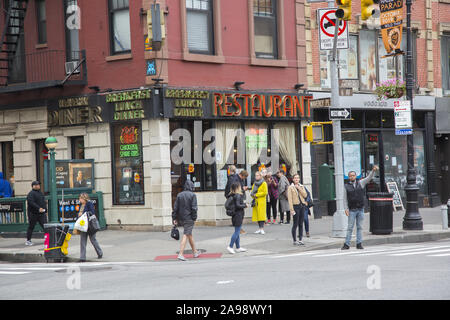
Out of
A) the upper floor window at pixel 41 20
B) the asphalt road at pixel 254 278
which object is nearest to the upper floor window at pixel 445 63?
the asphalt road at pixel 254 278

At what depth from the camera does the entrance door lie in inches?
1022

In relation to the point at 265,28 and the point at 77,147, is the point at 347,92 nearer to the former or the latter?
the point at 265,28

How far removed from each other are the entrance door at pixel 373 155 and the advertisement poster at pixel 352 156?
0.38 metres

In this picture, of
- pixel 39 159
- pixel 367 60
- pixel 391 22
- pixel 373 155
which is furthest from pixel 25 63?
pixel 373 155

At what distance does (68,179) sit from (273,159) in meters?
6.68

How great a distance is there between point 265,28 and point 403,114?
579cm

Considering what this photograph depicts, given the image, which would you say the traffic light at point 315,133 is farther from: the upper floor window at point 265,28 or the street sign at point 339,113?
A: the upper floor window at point 265,28


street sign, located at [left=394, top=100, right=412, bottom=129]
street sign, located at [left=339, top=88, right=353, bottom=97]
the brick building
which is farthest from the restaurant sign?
street sign, located at [left=394, top=100, right=412, bottom=129]

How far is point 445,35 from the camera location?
93.6 ft

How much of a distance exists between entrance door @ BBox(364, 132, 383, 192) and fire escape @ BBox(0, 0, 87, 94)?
1074 centimetres

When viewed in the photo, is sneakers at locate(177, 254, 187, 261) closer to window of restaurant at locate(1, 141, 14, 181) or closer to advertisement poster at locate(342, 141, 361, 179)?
window of restaurant at locate(1, 141, 14, 181)

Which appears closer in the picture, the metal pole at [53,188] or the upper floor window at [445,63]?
the metal pole at [53,188]

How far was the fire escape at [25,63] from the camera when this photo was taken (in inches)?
853

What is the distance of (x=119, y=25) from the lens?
2116 centimetres
